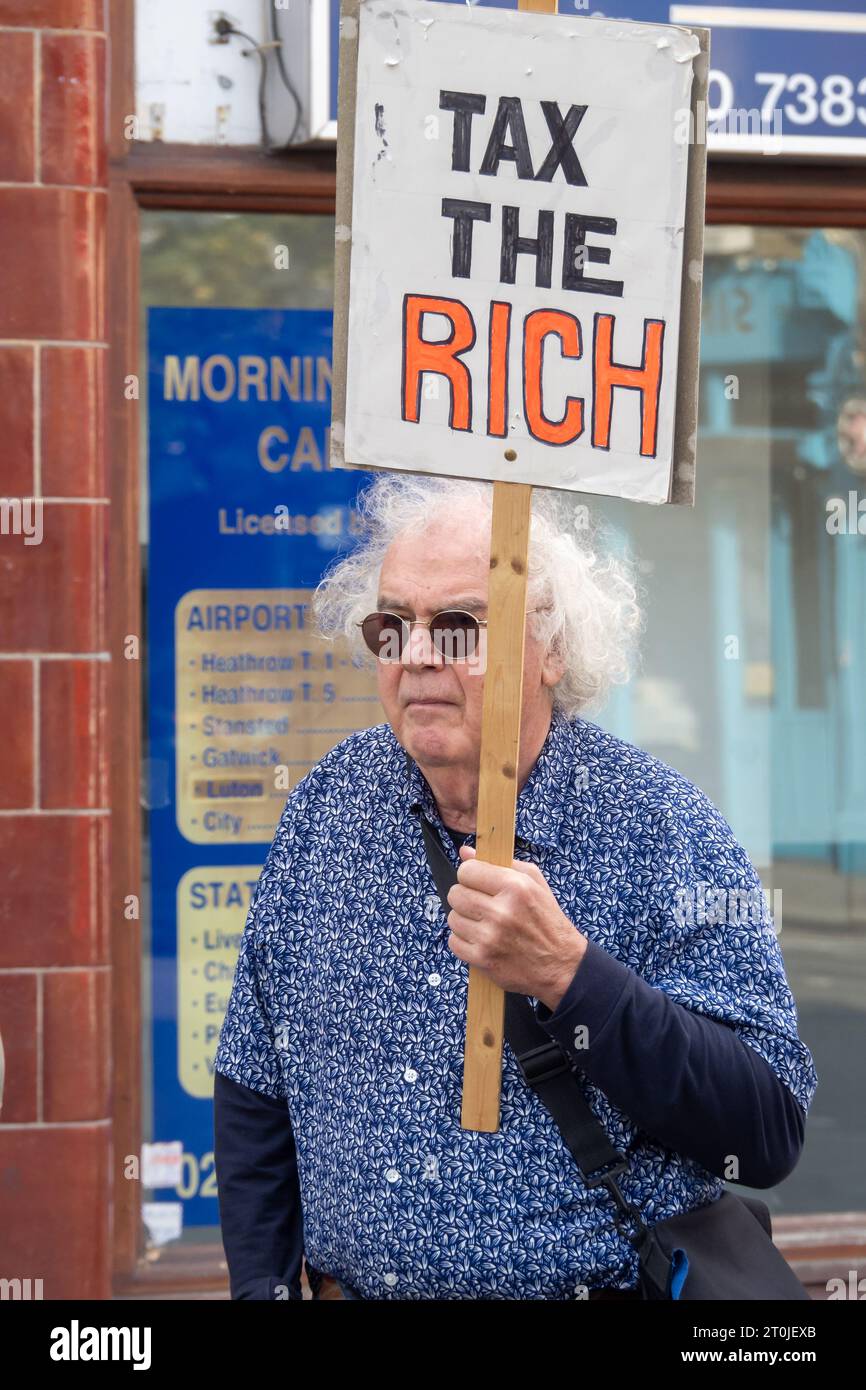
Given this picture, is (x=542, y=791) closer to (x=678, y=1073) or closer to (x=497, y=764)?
(x=497, y=764)

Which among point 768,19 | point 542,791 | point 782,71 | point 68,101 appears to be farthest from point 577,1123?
point 768,19

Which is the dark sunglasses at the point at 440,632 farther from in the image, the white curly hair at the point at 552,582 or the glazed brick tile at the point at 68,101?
the glazed brick tile at the point at 68,101

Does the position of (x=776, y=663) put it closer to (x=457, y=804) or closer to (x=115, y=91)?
(x=115, y=91)

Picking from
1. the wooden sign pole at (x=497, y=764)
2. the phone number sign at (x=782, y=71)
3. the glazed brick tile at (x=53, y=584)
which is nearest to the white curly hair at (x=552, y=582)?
the wooden sign pole at (x=497, y=764)

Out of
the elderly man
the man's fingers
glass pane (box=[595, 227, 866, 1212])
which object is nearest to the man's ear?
the elderly man

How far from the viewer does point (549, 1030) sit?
6.64 ft

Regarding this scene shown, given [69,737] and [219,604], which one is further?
[219,604]

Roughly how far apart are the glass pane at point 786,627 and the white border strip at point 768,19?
0.67m

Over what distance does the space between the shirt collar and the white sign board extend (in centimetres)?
41

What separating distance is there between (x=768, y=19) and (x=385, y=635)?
2992 millimetres

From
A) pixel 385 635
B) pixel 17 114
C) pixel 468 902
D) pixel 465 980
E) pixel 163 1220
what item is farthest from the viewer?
pixel 163 1220

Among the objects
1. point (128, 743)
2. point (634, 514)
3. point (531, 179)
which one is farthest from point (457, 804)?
point (634, 514)

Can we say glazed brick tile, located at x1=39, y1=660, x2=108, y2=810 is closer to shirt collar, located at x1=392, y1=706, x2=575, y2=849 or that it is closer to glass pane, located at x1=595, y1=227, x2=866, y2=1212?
glass pane, located at x1=595, y1=227, x2=866, y2=1212

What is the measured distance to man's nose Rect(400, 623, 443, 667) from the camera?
2.23m
